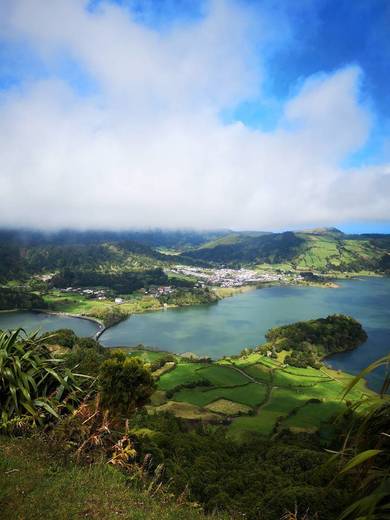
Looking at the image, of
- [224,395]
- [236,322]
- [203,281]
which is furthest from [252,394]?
[203,281]

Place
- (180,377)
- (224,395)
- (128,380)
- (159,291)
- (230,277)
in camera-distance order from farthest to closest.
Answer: (230,277) → (159,291) → (180,377) → (224,395) → (128,380)

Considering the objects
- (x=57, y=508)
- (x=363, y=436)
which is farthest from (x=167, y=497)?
(x=363, y=436)

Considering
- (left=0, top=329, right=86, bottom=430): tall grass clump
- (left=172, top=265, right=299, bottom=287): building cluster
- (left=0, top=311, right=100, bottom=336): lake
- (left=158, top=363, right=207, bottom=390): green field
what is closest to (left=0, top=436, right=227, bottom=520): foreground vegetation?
(left=0, top=329, right=86, bottom=430): tall grass clump

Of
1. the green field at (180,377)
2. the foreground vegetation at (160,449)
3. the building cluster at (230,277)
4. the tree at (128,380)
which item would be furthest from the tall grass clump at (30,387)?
the building cluster at (230,277)

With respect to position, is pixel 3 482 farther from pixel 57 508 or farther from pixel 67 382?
pixel 67 382

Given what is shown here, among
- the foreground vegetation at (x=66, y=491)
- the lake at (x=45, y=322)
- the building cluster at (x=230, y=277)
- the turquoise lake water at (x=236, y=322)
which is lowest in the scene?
the lake at (x=45, y=322)

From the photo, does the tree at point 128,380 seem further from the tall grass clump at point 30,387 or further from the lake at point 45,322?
the lake at point 45,322

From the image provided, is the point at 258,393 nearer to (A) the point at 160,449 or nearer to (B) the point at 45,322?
(A) the point at 160,449
